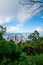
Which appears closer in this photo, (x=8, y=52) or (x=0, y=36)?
(x=8, y=52)

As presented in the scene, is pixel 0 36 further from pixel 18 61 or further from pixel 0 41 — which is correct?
pixel 18 61

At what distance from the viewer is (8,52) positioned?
563 cm

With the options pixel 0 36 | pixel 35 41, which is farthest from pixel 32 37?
pixel 0 36

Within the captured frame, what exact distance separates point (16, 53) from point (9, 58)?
0.22m

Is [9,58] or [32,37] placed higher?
[32,37]

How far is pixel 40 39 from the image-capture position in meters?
23.7

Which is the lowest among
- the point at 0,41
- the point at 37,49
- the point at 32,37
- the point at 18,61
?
the point at 18,61

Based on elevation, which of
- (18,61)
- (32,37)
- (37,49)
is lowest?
(18,61)

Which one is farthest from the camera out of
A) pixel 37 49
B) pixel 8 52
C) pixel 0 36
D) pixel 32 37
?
pixel 32 37

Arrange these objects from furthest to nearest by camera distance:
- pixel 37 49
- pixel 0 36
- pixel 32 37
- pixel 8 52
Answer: pixel 32 37
pixel 37 49
pixel 0 36
pixel 8 52

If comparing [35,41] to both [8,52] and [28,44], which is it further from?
[8,52]

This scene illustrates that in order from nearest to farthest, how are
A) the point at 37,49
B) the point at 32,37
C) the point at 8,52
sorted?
the point at 8,52 → the point at 37,49 → the point at 32,37

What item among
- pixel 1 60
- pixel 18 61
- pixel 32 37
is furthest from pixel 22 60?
pixel 32 37

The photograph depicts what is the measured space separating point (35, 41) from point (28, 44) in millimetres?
803
